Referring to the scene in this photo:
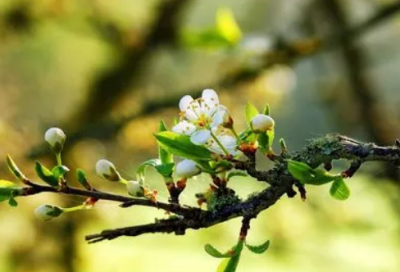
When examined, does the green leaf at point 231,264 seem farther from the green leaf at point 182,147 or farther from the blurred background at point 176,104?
the blurred background at point 176,104

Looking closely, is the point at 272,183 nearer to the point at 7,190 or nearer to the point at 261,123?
the point at 261,123

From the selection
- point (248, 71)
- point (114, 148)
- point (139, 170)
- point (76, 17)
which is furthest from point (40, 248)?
point (139, 170)

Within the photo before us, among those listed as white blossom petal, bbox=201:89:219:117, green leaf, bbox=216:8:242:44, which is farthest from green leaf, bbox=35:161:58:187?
green leaf, bbox=216:8:242:44

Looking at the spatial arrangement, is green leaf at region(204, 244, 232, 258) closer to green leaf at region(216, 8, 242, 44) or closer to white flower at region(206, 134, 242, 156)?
white flower at region(206, 134, 242, 156)

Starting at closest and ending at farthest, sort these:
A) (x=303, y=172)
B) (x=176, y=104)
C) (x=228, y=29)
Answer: (x=303, y=172)
(x=228, y=29)
(x=176, y=104)

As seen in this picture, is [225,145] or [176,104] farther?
[176,104]

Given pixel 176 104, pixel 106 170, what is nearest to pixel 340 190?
pixel 106 170
